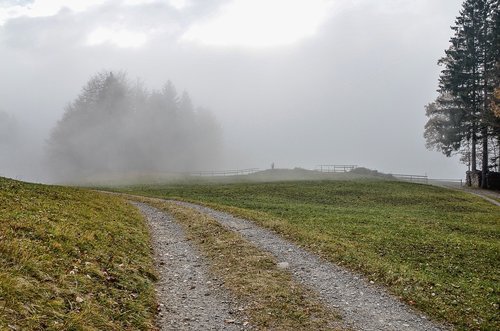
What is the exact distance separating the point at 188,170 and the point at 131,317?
71552 millimetres

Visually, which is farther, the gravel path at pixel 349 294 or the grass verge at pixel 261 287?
the gravel path at pixel 349 294

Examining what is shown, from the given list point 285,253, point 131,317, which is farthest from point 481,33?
point 131,317

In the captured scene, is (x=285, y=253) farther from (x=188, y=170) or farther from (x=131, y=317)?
(x=188, y=170)

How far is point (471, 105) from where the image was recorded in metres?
48.3

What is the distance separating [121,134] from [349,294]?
2604 inches

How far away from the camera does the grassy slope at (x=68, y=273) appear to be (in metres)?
6.31

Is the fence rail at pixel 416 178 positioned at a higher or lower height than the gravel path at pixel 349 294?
higher

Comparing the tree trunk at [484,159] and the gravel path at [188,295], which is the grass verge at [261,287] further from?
the tree trunk at [484,159]

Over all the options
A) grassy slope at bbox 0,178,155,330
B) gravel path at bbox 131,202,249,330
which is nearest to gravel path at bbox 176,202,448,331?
gravel path at bbox 131,202,249,330

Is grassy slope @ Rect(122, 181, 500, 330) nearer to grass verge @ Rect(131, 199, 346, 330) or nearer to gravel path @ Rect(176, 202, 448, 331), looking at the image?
gravel path @ Rect(176, 202, 448, 331)

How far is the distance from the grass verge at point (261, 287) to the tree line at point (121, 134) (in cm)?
5726

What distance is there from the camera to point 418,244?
17.3 metres

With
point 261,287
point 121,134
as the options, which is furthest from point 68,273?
point 121,134

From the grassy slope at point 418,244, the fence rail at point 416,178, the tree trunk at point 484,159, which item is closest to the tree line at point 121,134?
the grassy slope at point 418,244
